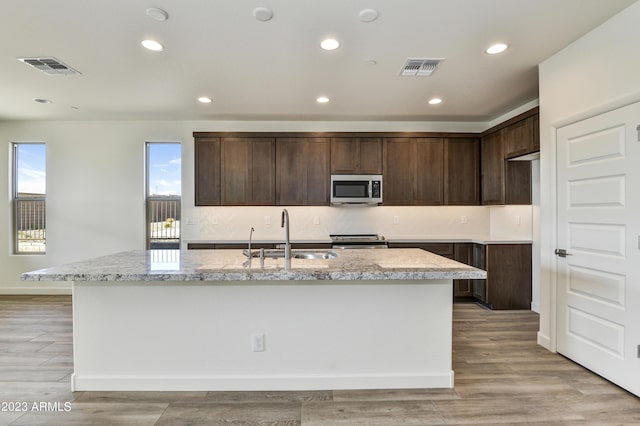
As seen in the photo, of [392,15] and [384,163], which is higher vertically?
[392,15]

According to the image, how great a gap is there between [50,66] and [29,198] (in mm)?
2974

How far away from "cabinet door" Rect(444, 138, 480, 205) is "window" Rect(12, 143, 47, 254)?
606cm

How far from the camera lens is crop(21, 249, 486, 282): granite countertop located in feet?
6.35

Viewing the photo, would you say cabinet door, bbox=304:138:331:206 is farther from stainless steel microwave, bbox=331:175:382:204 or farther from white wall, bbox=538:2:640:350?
white wall, bbox=538:2:640:350

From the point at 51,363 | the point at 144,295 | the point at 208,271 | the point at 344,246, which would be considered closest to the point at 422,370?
the point at 208,271

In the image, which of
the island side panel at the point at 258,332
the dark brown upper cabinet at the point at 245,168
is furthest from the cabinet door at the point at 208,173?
the island side panel at the point at 258,332

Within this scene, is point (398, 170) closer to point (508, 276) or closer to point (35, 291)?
point (508, 276)

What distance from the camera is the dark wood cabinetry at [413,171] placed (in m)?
4.75

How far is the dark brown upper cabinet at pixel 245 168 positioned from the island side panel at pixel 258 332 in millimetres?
2586

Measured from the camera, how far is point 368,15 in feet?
7.34

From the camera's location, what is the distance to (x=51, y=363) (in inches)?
106

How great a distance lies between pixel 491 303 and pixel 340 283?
2.89m

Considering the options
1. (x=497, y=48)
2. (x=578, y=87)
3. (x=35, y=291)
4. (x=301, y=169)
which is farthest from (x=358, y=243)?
(x=35, y=291)

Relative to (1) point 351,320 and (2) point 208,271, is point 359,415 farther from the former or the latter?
(2) point 208,271
